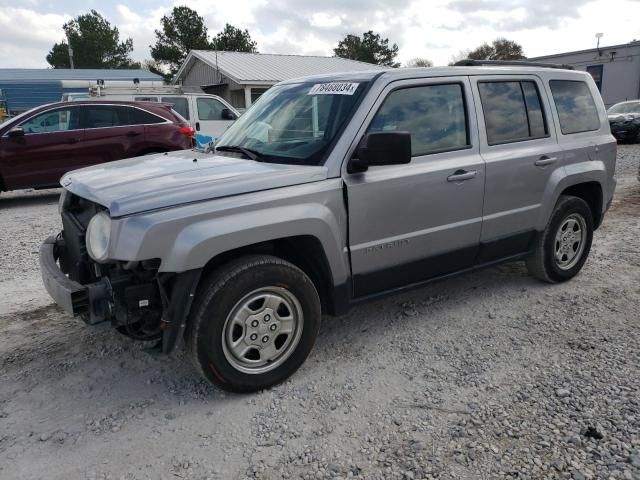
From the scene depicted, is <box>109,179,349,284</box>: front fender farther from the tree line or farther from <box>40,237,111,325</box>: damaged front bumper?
the tree line

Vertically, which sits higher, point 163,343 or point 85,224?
point 85,224

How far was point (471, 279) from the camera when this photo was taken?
5.02 meters

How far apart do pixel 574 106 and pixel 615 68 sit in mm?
28338

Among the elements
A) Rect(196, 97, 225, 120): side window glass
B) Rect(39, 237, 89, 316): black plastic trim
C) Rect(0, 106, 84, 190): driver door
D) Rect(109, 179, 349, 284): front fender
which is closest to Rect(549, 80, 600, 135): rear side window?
Rect(109, 179, 349, 284): front fender

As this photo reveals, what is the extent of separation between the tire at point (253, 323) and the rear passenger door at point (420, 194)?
479 mm

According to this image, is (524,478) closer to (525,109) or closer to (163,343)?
(163,343)

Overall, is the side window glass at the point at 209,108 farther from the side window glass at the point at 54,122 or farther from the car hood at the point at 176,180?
the car hood at the point at 176,180

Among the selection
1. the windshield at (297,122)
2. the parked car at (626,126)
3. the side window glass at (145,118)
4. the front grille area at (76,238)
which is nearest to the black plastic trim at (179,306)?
the front grille area at (76,238)

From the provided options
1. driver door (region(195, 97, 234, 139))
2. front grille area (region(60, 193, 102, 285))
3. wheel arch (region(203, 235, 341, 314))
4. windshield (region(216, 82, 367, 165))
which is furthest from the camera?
driver door (region(195, 97, 234, 139))

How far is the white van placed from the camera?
1251 centimetres

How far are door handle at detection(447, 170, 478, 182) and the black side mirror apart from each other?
986 cm

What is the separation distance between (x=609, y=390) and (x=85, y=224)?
3334mm

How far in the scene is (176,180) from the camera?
9.75ft

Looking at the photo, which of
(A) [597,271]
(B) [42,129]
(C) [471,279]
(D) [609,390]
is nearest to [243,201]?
(D) [609,390]
